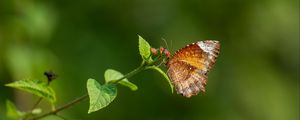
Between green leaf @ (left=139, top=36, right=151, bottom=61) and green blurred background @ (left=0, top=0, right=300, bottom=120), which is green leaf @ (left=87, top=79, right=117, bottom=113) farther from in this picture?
green blurred background @ (left=0, top=0, right=300, bottom=120)

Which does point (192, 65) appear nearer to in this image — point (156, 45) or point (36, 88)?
point (36, 88)

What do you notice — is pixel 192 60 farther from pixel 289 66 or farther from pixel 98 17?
pixel 289 66

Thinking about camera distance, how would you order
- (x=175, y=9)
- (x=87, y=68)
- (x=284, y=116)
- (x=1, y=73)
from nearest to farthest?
(x=1, y=73) < (x=87, y=68) < (x=175, y=9) < (x=284, y=116)

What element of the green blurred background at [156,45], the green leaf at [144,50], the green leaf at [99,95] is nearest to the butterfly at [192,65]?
the green leaf at [144,50]

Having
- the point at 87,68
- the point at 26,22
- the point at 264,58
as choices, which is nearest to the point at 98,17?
the point at 87,68

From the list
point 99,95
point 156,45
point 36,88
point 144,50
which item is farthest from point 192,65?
point 156,45

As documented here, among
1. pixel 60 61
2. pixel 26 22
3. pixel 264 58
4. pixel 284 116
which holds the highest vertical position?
pixel 26 22
